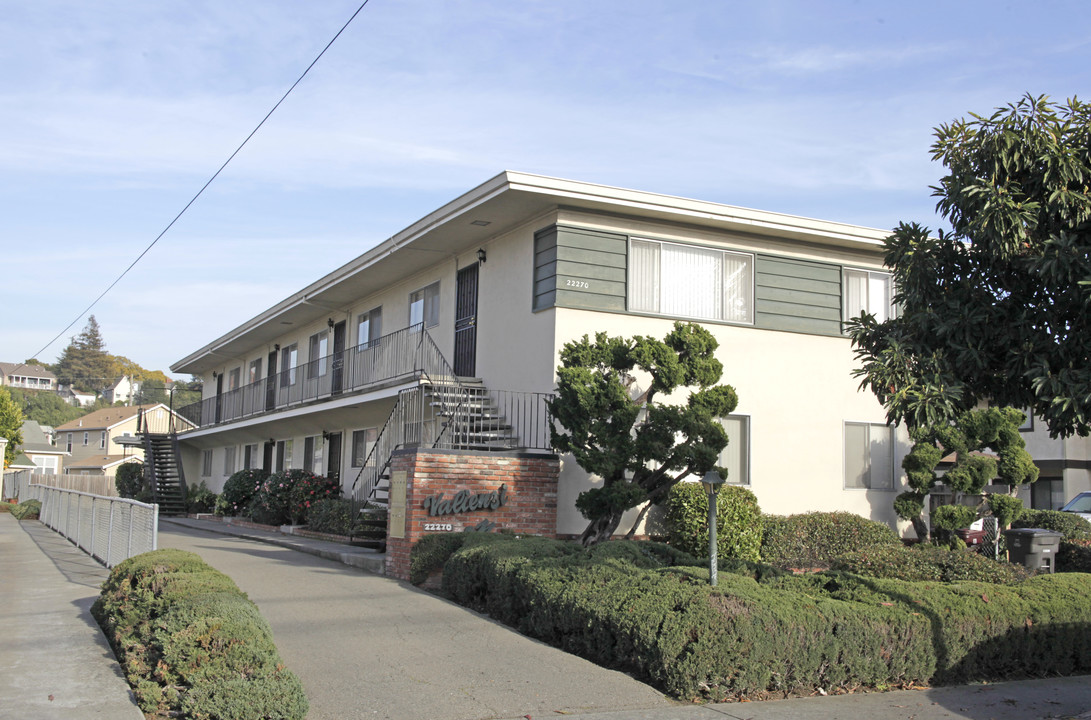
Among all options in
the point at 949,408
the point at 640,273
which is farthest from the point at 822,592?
the point at 640,273

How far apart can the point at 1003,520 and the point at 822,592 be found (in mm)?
8728

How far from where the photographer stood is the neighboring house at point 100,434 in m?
73.5

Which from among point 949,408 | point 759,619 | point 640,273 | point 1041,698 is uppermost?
point 640,273

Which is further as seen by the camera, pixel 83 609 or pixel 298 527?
pixel 298 527

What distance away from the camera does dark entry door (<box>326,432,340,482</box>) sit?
2433 cm

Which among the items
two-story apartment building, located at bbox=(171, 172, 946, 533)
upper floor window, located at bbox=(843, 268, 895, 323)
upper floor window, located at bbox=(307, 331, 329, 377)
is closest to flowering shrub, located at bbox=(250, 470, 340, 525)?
two-story apartment building, located at bbox=(171, 172, 946, 533)

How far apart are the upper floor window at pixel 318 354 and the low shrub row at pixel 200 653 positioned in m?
16.7

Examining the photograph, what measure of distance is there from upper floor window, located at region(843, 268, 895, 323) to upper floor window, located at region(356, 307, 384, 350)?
34.5 feet

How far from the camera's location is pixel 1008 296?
26.7ft

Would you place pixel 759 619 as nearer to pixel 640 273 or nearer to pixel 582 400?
pixel 582 400

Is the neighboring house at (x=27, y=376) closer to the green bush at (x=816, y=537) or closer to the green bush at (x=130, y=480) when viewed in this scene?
the green bush at (x=130, y=480)

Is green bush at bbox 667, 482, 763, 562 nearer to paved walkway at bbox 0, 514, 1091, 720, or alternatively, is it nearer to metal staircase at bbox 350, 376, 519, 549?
metal staircase at bbox 350, 376, 519, 549

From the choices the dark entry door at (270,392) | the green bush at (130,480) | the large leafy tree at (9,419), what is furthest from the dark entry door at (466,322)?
the large leafy tree at (9,419)

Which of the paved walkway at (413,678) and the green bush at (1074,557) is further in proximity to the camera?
the green bush at (1074,557)
